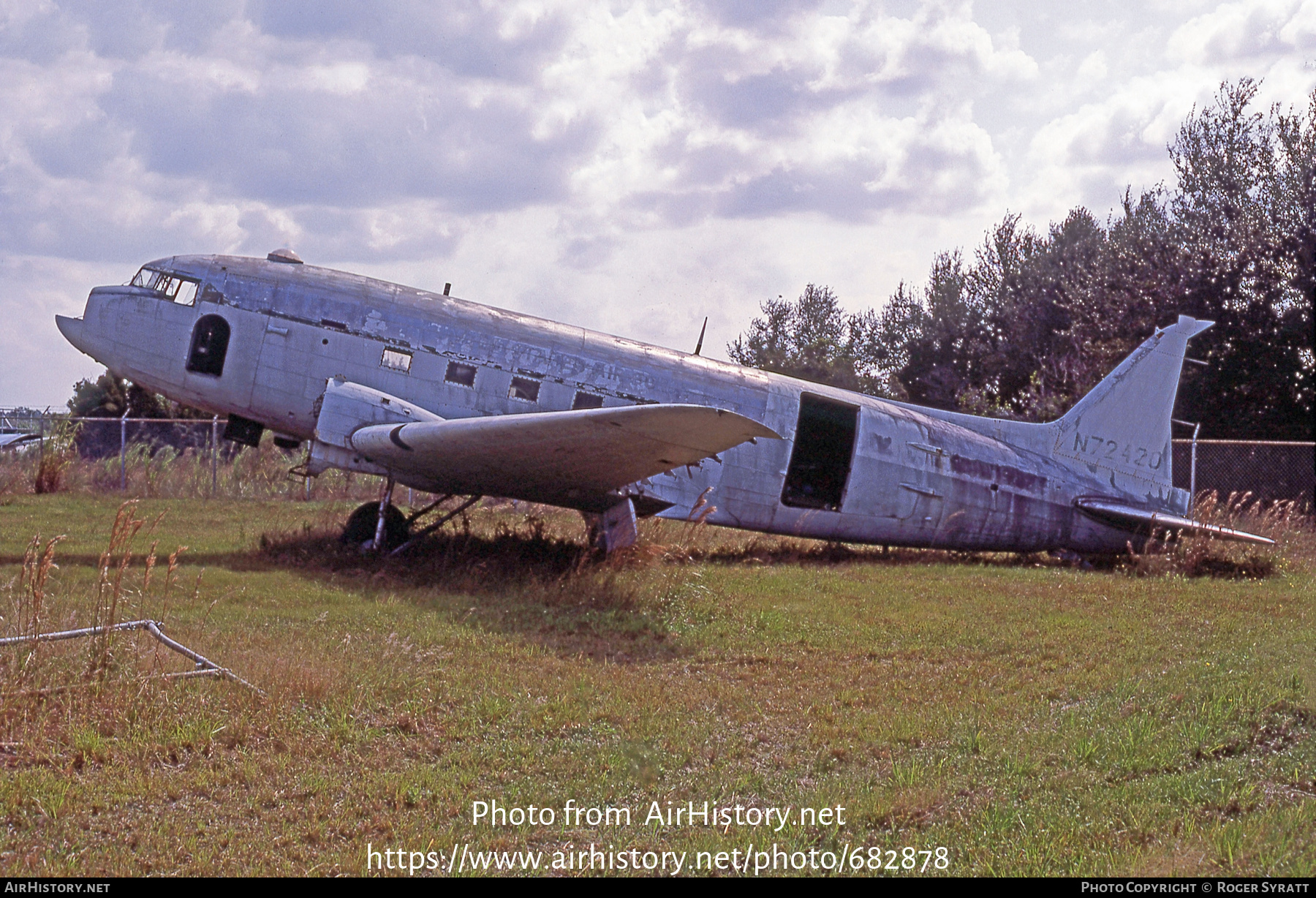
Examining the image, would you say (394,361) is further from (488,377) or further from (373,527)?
(373,527)

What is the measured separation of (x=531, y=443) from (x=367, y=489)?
45.6 feet

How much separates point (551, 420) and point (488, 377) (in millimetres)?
3346

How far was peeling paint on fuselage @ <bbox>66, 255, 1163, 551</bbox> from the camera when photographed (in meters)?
13.6

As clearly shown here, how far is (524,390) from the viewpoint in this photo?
1371 cm

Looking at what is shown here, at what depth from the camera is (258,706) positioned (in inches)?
261

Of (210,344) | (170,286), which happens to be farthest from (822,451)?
(170,286)

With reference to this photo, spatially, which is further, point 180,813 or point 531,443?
point 531,443

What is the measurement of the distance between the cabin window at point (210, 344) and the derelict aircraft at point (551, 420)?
2cm

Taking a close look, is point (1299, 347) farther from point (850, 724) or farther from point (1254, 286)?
point (850, 724)

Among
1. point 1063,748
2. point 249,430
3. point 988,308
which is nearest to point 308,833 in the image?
point 1063,748

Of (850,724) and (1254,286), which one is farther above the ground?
(1254,286)

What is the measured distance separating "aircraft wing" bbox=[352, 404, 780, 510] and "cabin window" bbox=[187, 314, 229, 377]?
8.14 feet

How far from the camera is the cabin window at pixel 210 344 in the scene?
44.9 ft

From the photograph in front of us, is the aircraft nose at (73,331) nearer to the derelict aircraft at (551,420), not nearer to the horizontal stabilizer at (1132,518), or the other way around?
the derelict aircraft at (551,420)
